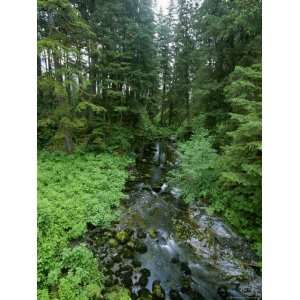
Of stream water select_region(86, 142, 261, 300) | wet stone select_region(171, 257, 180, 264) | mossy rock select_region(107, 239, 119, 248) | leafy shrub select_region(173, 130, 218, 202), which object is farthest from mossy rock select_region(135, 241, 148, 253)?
leafy shrub select_region(173, 130, 218, 202)

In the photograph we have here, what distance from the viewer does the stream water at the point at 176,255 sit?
4.82 m

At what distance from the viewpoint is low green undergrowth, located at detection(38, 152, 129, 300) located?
4496 millimetres

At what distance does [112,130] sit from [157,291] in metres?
9.83

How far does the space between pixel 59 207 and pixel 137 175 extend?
15.4ft

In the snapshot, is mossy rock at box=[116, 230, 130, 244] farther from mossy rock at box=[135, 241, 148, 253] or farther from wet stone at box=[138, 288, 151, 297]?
wet stone at box=[138, 288, 151, 297]

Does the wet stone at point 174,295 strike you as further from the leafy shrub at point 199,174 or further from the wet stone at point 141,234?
the leafy shrub at point 199,174

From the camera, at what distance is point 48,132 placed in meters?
11.8

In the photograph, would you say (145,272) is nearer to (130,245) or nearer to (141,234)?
(130,245)

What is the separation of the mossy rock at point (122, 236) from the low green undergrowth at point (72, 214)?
0.54 meters

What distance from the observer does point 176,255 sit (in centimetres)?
573

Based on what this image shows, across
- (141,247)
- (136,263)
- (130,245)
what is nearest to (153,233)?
(141,247)

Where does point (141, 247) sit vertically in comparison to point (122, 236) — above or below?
below
